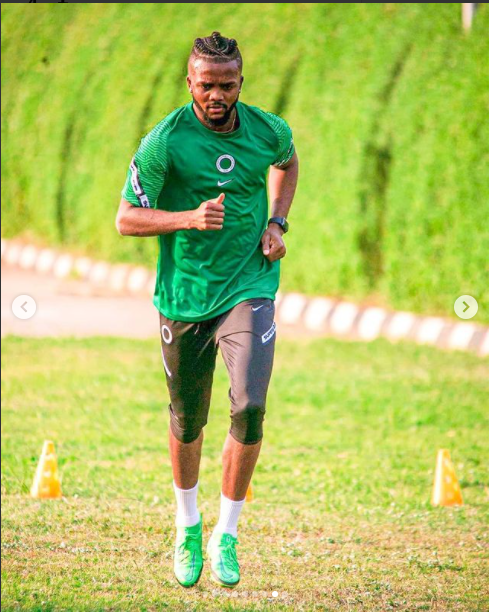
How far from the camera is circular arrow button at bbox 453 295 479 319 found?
13703mm

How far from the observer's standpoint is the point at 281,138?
18.5 feet

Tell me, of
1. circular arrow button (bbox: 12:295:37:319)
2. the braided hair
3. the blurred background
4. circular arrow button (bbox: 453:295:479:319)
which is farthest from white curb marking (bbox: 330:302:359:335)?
the braided hair

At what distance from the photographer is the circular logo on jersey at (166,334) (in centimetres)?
568

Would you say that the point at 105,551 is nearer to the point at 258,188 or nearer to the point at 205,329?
the point at 205,329

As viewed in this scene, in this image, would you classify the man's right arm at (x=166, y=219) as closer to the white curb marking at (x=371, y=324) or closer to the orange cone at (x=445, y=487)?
the orange cone at (x=445, y=487)

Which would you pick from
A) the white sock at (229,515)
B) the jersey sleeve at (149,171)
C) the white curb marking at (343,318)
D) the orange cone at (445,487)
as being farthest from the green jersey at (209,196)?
the white curb marking at (343,318)

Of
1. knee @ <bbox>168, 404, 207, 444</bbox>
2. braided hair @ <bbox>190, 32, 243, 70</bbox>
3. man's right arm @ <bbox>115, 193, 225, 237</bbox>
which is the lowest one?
knee @ <bbox>168, 404, 207, 444</bbox>

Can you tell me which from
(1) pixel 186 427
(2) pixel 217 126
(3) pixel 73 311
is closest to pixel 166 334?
(1) pixel 186 427

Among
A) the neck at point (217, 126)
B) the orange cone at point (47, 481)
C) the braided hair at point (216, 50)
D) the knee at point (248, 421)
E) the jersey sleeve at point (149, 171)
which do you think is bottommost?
the orange cone at point (47, 481)

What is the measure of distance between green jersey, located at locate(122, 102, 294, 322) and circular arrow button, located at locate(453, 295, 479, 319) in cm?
833

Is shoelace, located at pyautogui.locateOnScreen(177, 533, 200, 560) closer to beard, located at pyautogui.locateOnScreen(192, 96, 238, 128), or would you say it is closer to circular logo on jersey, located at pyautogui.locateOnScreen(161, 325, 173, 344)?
circular logo on jersey, located at pyautogui.locateOnScreen(161, 325, 173, 344)

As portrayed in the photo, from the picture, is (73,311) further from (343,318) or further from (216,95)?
(216,95)

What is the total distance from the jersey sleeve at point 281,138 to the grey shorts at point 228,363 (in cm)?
72

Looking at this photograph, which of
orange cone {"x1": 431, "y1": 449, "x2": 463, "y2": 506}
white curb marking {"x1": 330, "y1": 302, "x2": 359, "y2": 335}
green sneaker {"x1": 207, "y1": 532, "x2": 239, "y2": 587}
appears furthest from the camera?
white curb marking {"x1": 330, "y1": 302, "x2": 359, "y2": 335}
